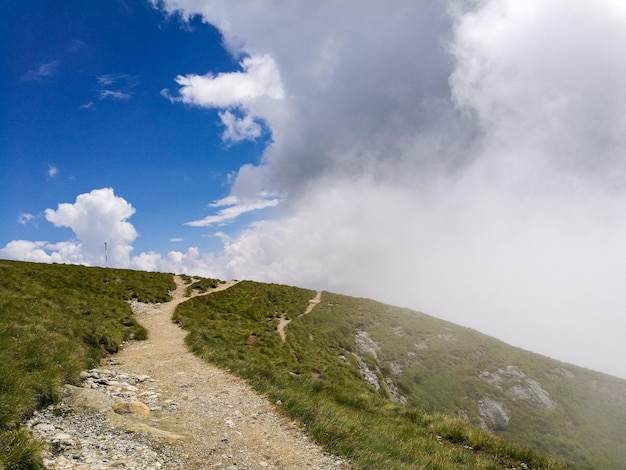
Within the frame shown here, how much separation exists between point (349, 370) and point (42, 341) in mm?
33083

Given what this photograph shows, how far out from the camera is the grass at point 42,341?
8211mm

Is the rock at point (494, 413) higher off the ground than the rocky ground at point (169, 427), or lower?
lower

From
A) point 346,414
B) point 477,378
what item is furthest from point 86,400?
point 477,378

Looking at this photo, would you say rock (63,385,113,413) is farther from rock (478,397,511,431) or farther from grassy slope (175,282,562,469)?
rock (478,397,511,431)

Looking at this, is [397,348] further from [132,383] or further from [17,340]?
[17,340]

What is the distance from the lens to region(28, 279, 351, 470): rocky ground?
25.7ft

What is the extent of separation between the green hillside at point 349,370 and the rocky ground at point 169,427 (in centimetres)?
68

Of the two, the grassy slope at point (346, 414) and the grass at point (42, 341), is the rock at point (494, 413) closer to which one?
the grassy slope at point (346, 414)

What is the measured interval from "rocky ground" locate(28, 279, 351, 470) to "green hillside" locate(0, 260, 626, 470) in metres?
0.68

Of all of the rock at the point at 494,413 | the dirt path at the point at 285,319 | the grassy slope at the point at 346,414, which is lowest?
the rock at the point at 494,413

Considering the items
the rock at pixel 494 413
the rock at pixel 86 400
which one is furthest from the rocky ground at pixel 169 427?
the rock at pixel 494 413

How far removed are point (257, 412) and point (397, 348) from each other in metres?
46.5

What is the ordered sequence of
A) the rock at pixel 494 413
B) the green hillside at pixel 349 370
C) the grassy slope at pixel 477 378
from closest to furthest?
the green hillside at pixel 349 370 → the grassy slope at pixel 477 378 → the rock at pixel 494 413

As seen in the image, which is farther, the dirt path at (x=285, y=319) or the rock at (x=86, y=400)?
the dirt path at (x=285, y=319)
